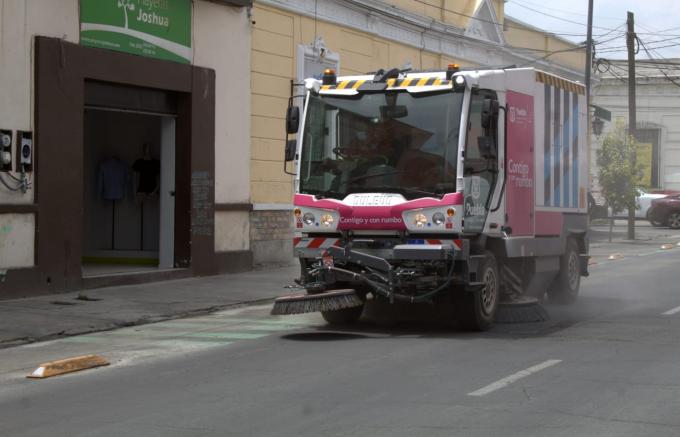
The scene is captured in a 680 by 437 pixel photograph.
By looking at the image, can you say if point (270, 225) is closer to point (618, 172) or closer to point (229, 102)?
point (229, 102)

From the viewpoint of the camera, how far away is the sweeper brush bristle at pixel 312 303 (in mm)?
10688

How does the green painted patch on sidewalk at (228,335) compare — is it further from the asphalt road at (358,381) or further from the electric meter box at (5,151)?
the electric meter box at (5,151)

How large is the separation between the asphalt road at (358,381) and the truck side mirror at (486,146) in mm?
2027

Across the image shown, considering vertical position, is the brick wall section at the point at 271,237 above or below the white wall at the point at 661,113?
below

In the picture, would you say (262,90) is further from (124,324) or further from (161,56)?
(124,324)

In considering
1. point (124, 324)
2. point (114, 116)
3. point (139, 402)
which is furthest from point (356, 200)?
point (114, 116)

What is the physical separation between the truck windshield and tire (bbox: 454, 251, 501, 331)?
1197 mm

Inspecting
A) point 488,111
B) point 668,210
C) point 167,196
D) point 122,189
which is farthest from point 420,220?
point 668,210

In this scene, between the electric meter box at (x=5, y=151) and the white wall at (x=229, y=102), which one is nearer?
the electric meter box at (x=5, y=151)

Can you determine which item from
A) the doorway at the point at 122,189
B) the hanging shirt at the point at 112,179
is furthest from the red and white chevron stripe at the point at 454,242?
the hanging shirt at the point at 112,179

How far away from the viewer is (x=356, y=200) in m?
11.2

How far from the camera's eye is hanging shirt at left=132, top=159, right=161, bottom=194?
60.2ft

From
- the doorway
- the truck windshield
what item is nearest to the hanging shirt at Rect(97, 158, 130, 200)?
the doorway

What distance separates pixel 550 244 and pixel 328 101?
3897 mm
